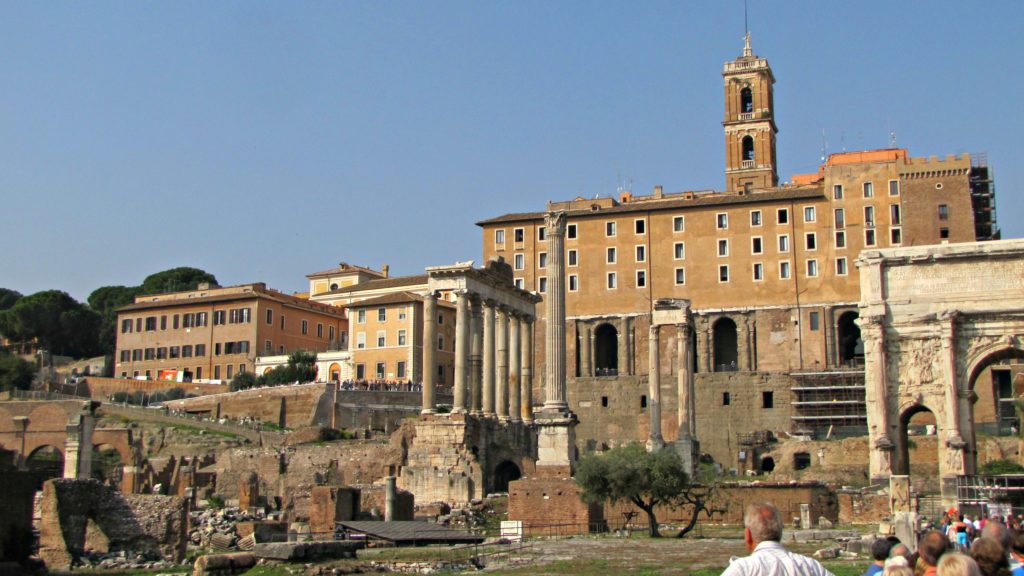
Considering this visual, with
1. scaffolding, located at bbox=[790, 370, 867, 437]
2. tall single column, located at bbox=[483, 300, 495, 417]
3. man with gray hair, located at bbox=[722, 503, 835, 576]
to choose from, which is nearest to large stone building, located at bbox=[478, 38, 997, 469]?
scaffolding, located at bbox=[790, 370, 867, 437]

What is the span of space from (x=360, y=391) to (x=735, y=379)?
20954mm

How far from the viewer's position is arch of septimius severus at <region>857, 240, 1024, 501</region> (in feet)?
119

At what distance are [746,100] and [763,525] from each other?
82460 millimetres

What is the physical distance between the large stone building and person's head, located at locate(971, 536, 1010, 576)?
56.1 meters

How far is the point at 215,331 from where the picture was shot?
75188mm

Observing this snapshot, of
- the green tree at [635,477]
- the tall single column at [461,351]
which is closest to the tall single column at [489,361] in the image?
the tall single column at [461,351]

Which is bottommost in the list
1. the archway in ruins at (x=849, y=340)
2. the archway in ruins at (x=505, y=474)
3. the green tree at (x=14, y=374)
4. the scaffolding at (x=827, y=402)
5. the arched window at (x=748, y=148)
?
the archway in ruins at (x=505, y=474)

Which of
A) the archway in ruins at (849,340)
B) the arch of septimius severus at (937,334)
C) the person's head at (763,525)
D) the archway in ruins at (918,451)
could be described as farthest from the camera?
the archway in ruins at (849,340)

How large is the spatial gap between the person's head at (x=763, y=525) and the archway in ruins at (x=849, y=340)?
61.4 metres

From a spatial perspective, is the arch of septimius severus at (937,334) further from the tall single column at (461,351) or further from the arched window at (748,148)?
the arched window at (748,148)

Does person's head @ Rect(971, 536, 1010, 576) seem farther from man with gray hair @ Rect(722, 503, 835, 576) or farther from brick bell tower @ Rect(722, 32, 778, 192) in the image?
brick bell tower @ Rect(722, 32, 778, 192)

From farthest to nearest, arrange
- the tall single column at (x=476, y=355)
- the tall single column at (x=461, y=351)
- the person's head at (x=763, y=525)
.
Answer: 1. the tall single column at (x=476, y=355)
2. the tall single column at (x=461, y=351)
3. the person's head at (x=763, y=525)

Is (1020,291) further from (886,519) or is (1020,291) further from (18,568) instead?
(18,568)

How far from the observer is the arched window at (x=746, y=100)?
8525 cm
